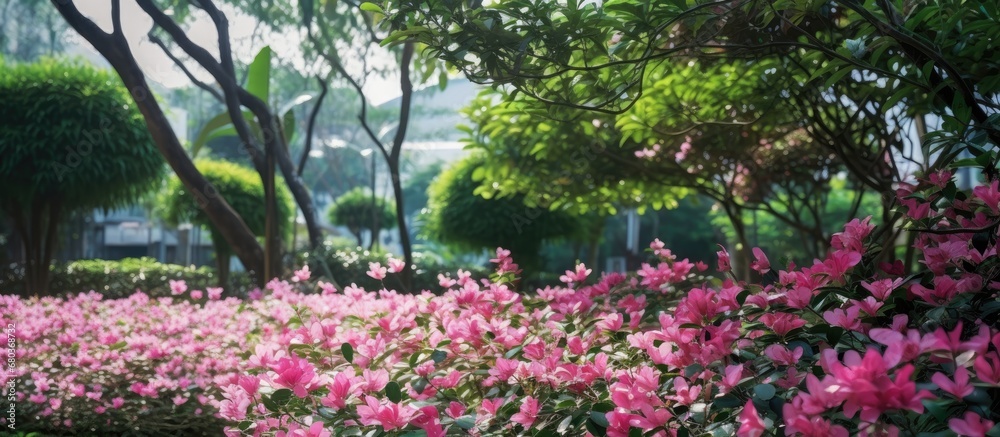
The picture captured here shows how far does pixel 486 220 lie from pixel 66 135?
16.0 ft

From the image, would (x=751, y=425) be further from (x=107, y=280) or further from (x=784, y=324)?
(x=107, y=280)

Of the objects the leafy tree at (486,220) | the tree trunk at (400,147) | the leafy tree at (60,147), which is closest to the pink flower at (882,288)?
the tree trunk at (400,147)

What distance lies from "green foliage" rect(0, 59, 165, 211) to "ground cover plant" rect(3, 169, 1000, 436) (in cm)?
540

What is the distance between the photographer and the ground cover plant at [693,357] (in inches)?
42.6

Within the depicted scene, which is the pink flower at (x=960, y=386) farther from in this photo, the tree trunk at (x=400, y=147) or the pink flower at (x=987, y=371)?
the tree trunk at (x=400, y=147)

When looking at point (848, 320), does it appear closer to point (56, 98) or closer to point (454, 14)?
point (454, 14)

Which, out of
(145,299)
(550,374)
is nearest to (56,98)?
(145,299)

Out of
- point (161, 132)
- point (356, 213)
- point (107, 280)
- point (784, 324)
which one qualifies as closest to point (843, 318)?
point (784, 324)

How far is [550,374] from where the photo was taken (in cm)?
157

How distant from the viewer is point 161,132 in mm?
A: 5094

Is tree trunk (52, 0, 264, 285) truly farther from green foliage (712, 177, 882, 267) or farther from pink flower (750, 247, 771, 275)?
green foliage (712, 177, 882, 267)

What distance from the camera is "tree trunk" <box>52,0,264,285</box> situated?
475 cm

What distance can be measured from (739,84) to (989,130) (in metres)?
1.95

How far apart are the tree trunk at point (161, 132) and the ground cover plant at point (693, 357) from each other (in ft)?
10.1
